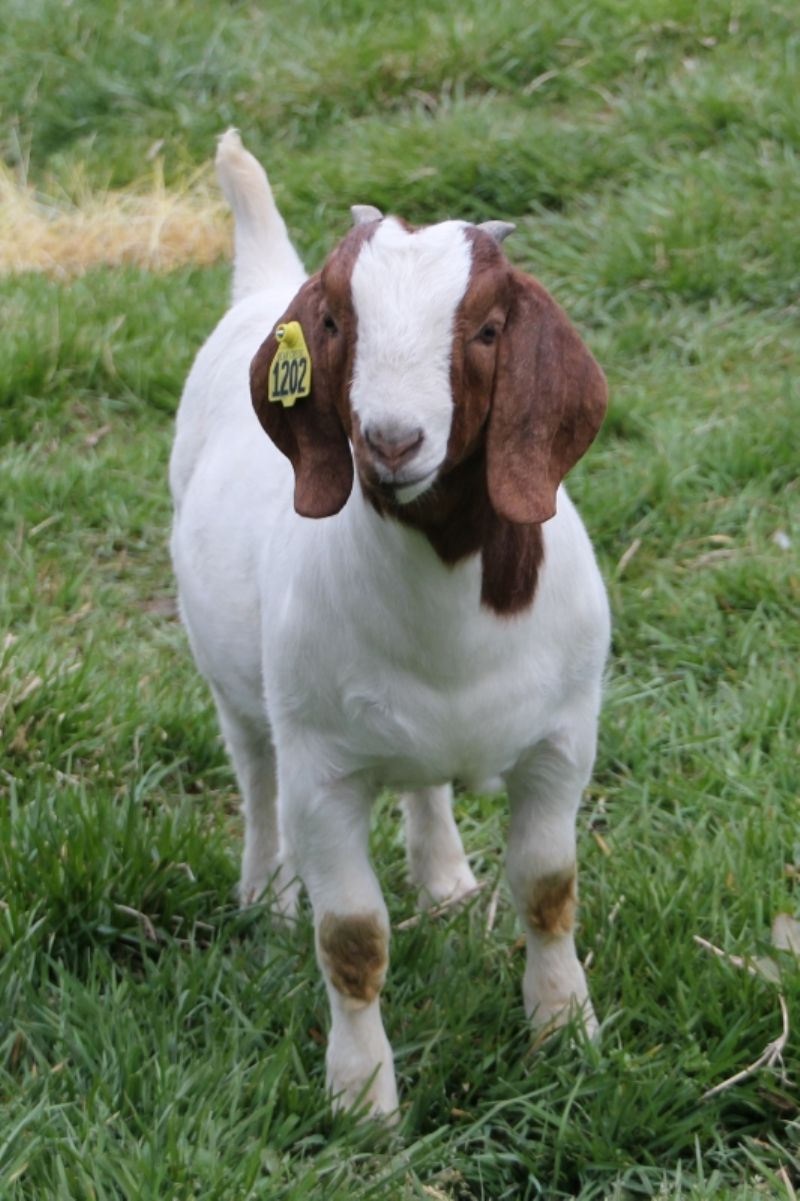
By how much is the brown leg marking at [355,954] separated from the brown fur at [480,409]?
699mm

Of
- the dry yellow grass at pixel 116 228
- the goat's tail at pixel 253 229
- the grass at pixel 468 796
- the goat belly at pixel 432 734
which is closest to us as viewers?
the goat belly at pixel 432 734

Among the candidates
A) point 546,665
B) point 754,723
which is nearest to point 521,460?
point 546,665

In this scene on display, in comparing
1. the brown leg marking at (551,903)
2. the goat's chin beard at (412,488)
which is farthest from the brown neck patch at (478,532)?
the brown leg marking at (551,903)

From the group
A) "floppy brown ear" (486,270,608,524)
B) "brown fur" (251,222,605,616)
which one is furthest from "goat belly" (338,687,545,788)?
"floppy brown ear" (486,270,608,524)

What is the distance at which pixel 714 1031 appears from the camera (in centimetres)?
308

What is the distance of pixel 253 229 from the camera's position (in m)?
3.87

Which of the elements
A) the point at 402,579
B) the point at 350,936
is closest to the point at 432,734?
the point at 402,579

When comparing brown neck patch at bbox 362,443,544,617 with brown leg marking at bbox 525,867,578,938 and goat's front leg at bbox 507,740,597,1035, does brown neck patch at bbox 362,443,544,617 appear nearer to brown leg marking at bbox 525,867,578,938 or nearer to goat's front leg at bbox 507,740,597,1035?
goat's front leg at bbox 507,740,597,1035

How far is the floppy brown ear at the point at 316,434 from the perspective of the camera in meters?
2.50

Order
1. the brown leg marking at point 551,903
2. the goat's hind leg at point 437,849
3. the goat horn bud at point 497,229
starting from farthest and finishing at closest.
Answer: the goat's hind leg at point 437,849 → the brown leg marking at point 551,903 → the goat horn bud at point 497,229

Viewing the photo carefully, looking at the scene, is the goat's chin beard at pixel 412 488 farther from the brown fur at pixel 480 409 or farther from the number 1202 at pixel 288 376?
the number 1202 at pixel 288 376

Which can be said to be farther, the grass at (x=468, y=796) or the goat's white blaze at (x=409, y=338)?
the grass at (x=468, y=796)

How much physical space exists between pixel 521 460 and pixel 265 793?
1.42 metres

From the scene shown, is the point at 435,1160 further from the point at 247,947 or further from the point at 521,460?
the point at 521,460
